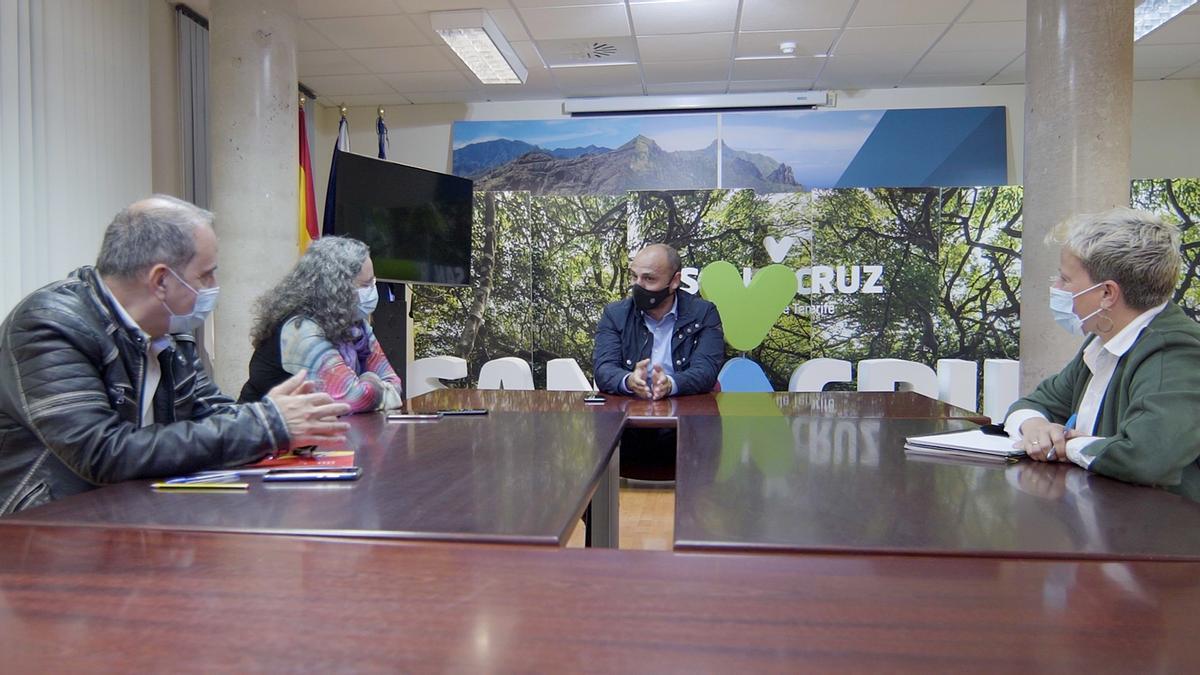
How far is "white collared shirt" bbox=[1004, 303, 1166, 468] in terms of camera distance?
1.71 m

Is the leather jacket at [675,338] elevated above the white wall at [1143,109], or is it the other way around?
the white wall at [1143,109]

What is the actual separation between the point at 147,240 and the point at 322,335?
97 centimetres

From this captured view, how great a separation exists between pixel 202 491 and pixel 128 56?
4.47 meters

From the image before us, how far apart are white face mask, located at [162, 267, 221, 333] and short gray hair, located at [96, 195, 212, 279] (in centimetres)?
6

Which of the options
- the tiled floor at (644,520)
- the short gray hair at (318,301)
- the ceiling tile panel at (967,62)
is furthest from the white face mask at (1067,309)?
the ceiling tile panel at (967,62)

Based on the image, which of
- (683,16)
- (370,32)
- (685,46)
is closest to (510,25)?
(370,32)

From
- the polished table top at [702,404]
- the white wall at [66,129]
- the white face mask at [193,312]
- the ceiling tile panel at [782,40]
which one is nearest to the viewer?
the white face mask at [193,312]

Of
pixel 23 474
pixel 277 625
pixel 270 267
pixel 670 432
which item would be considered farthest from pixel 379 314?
pixel 277 625

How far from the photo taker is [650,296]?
3.44 meters

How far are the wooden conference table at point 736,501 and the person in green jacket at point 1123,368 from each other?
0.07 metres

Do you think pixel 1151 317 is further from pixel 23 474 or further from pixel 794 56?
pixel 794 56

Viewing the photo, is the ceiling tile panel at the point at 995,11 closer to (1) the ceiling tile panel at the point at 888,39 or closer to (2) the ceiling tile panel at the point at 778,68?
(1) the ceiling tile panel at the point at 888,39

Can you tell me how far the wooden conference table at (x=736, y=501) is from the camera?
1.06m

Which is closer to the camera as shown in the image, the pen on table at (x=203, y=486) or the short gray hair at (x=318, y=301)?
the pen on table at (x=203, y=486)
